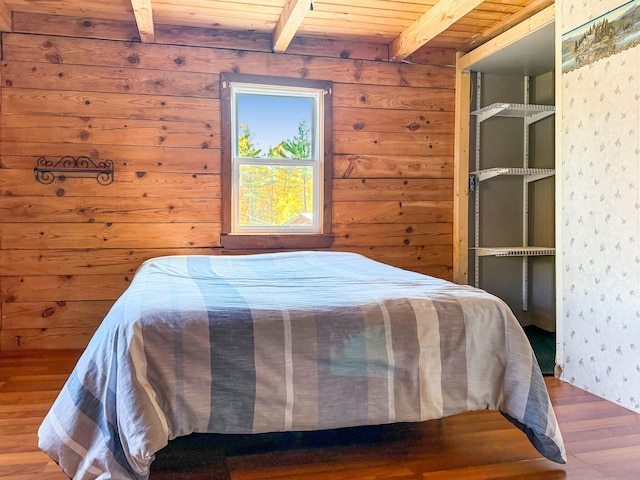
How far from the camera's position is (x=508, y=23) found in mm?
3492

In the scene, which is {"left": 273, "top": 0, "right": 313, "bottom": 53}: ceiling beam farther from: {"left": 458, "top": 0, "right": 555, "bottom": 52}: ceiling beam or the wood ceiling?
{"left": 458, "top": 0, "right": 555, "bottom": 52}: ceiling beam

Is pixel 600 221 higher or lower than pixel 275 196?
lower

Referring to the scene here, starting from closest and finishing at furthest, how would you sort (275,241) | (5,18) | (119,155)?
(5,18)
(119,155)
(275,241)

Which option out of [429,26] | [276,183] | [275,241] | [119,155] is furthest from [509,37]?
[119,155]

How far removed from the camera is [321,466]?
1824 mm

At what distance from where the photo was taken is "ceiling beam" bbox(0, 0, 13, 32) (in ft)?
10.3

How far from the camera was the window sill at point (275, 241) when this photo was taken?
11.9 ft

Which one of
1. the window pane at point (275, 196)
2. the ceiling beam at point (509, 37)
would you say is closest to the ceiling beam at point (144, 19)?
the window pane at point (275, 196)

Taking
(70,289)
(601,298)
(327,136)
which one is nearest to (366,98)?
(327,136)

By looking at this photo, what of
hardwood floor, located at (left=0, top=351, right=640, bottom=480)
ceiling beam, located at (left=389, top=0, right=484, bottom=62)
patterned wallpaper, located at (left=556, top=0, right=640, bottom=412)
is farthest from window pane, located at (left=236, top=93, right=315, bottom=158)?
hardwood floor, located at (left=0, top=351, right=640, bottom=480)

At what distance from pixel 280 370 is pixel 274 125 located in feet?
8.01

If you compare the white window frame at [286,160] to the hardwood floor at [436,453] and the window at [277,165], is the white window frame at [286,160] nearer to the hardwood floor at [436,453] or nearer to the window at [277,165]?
the window at [277,165]

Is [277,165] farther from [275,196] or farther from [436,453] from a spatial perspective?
[436,453]

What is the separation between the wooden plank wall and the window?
0.09 m
